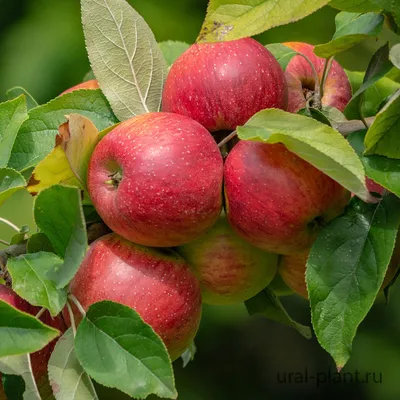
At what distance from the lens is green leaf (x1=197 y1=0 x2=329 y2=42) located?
710mm

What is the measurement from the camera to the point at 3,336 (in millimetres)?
691

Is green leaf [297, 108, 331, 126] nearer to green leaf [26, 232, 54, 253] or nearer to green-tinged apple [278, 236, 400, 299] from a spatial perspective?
green-tinged apple [278, 236, 400, 299]

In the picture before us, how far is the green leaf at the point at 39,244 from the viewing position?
2.62 feet

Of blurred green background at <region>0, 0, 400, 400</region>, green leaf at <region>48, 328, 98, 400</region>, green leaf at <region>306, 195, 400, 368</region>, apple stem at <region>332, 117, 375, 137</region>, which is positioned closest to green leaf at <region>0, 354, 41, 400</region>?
green leaf at <region>48, 328, 98, 400</region>

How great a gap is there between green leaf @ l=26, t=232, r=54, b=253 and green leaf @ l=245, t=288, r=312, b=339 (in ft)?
0.90

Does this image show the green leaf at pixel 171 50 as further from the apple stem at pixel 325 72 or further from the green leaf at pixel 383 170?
the green leaf at pixel 383 170

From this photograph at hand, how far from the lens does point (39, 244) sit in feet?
2.64

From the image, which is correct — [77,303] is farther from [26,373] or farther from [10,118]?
[10,118]

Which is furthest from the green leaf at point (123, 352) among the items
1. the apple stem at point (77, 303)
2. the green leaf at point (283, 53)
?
the green leaf at point (283, 53)

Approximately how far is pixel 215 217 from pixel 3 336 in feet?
0.74

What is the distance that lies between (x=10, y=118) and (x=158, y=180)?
187 millimetres

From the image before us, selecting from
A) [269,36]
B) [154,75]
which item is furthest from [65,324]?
[269,36]

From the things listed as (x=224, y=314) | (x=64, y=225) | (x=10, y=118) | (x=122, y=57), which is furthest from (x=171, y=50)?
(x=224, y=314)

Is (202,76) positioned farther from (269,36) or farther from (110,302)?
(269,36)
